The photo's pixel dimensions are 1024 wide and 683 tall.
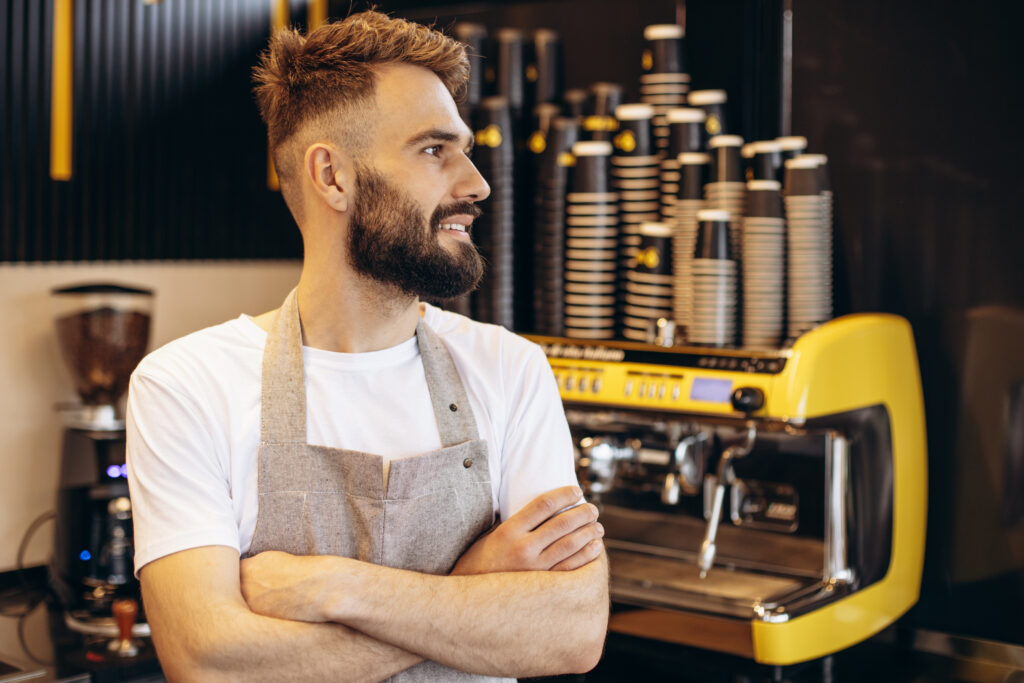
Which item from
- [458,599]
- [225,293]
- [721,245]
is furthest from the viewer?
[225,293]

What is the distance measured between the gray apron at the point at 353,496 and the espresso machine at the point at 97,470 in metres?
0.93

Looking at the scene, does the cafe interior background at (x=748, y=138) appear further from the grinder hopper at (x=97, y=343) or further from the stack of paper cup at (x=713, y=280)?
the stack of paper cup at (x=713, y=280)

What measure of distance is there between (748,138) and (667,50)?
291 mm

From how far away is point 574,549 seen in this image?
142cm

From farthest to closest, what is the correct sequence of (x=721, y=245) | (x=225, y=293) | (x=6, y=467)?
1. (x=225, y=293)
2. (x=6, y=467)
3. (x=721, y=245)

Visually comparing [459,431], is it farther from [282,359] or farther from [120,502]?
[120,502]

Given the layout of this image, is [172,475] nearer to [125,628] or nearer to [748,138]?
[125,628]

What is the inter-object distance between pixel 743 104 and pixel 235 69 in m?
1.47

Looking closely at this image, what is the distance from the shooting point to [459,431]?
4.85ft

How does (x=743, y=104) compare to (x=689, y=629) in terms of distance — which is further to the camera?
(x=743, y=104)

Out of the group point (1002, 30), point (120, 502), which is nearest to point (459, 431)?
point (120, 502)

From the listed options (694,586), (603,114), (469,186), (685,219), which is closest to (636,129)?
(603,114)

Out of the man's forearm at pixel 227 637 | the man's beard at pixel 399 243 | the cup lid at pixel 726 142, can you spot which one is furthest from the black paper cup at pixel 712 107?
the man's forearm at pixel 227 637

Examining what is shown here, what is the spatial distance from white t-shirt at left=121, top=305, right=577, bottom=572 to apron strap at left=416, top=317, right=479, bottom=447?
0.04 ft
